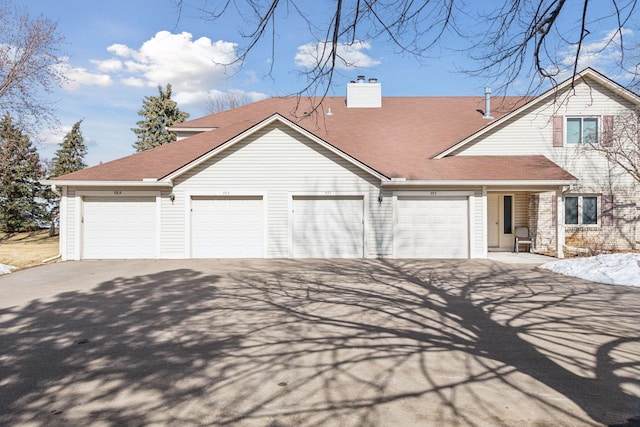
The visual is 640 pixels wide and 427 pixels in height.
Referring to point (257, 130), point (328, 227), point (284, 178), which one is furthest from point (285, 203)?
point (257, 130)

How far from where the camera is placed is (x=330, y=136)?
16.4 metres

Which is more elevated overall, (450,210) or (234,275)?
(450,210)

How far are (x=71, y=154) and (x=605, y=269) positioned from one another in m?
33.9

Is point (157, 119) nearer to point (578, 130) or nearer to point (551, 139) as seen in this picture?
point (551, 139)

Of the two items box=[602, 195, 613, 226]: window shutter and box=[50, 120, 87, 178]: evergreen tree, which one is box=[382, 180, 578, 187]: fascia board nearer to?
box=[602, 195, 613, 226]: window shutter

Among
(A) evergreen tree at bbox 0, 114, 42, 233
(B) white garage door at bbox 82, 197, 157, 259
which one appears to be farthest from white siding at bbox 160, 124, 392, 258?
(A) evergreen tree at bbox 0, 114, 42, 233

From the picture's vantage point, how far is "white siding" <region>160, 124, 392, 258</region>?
43.0ft

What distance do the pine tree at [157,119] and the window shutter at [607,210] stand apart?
30099mm

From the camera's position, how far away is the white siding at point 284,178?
1312cm

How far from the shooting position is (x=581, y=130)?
14523 millimetres

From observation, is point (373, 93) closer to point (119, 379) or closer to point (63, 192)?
point (63, 192)

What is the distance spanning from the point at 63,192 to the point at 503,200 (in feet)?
51.7

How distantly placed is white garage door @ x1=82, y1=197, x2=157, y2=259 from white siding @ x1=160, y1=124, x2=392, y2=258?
1991 millimetres

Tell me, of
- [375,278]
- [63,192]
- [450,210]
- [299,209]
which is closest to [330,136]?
[299,209]
